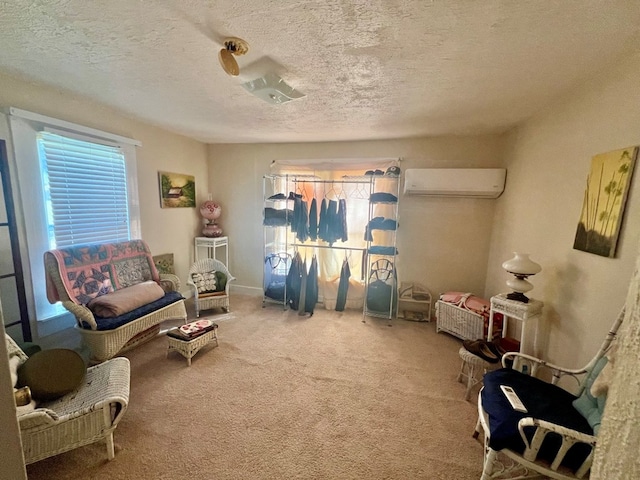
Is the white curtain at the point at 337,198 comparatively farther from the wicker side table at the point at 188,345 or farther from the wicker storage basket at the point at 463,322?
the wicker side table at the point at 188,345

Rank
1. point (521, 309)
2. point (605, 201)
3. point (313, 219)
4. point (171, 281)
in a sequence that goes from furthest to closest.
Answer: point (313, 219)
point (171, 281)
point (521, 309)
point (605, 201)

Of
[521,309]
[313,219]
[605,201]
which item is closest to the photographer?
[605,201]

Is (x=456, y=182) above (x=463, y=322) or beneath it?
above

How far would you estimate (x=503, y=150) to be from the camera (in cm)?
297

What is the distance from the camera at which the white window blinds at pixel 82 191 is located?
7.27ft

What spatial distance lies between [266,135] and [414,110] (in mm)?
1840

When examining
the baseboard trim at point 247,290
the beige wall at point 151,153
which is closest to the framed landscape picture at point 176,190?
the beige wall at point 151,153

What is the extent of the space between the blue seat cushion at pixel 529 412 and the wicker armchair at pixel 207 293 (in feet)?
9.29

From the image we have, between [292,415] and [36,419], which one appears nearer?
[36,419]

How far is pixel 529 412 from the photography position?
Result: 4.31 feet

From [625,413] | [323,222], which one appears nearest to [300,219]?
[323,222]

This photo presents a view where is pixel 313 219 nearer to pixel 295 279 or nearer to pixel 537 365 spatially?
pixel 295 279

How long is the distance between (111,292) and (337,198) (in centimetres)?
263

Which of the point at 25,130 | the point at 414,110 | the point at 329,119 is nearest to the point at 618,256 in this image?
the point at 414,110
